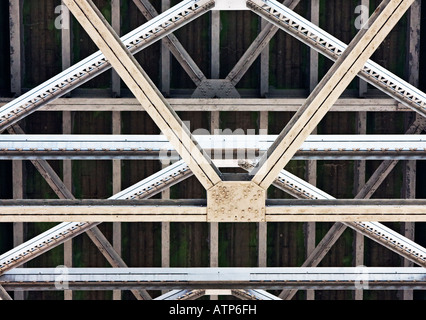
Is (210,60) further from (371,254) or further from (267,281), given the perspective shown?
(371,254)

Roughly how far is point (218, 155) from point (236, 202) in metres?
2.17

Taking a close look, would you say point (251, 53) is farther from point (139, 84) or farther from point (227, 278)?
point (139, 84)

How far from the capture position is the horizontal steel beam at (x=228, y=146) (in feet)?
25.6

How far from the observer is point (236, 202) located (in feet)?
20.0

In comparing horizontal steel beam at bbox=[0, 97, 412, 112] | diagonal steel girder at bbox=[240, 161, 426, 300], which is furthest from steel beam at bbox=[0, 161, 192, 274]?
diagonal steel girder at bbox=[240, 161, 426, 300]

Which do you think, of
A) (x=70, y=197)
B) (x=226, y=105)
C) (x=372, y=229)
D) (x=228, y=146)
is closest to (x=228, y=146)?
(x=228, y=146)

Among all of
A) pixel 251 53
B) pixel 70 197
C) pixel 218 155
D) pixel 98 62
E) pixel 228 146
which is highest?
pixel 251 53

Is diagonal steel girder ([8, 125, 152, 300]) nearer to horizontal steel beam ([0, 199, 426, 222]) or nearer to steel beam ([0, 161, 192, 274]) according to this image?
steel beam ([0, 161, 192, 274])

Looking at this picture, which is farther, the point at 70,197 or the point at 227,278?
the point at 70,197

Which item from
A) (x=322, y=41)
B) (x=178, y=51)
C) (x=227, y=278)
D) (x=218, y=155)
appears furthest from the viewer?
(x=178, y=51)

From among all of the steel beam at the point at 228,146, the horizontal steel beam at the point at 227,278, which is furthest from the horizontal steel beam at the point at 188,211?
the horizontal steel beam at the point at 227,278

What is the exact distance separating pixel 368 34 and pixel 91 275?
6.07 metres

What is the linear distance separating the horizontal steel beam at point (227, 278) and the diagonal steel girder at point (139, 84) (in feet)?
11.2
